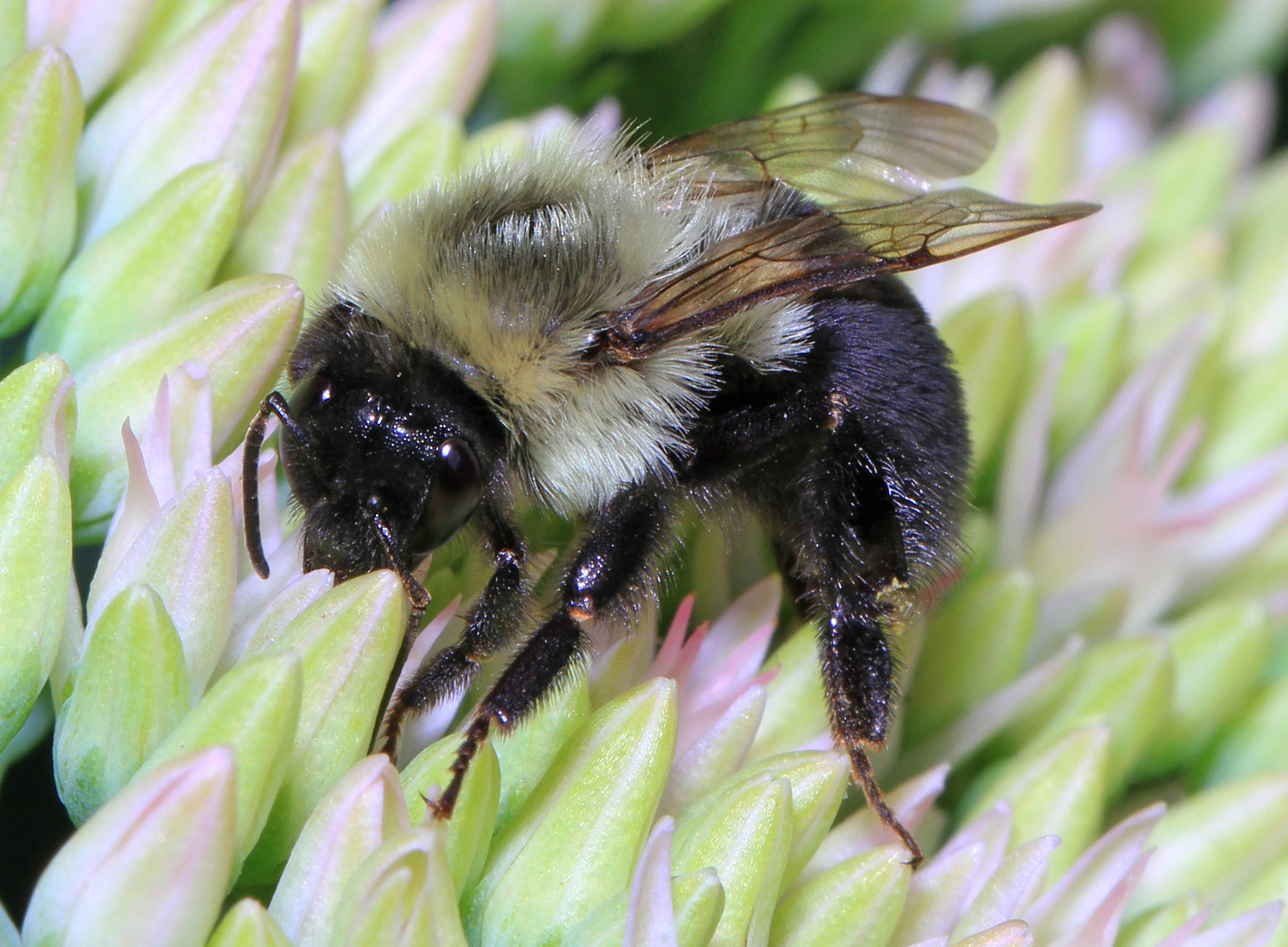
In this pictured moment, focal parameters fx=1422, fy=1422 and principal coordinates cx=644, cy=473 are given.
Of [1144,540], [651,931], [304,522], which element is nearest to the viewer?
[651,931]

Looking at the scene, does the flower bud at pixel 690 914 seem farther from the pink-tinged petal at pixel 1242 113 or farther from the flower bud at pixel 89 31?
the pink-tinged petal at pixel 1242 113

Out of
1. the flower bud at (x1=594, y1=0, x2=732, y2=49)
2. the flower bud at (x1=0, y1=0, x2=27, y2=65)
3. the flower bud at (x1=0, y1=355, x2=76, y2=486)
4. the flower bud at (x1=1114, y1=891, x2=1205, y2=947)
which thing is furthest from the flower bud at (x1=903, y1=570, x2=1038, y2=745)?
the flower bud at (x1=0, y1=0, x2=27, y2=65)

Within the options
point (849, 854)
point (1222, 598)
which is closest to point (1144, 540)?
point (1222, 598)

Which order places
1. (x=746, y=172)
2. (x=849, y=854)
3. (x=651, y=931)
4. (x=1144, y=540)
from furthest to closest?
(x=1144, y=540) < (x=746, y=172) < (x=849, y=854) < (x=651, y=931)

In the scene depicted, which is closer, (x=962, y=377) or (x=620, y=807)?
(x=620, y=807)

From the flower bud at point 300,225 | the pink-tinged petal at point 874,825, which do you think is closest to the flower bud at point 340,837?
the pink-tinged petal at point 874,825

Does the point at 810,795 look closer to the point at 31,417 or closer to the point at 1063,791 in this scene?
the point at 1063,791

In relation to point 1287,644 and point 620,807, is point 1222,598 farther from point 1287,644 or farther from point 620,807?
point 620,807
